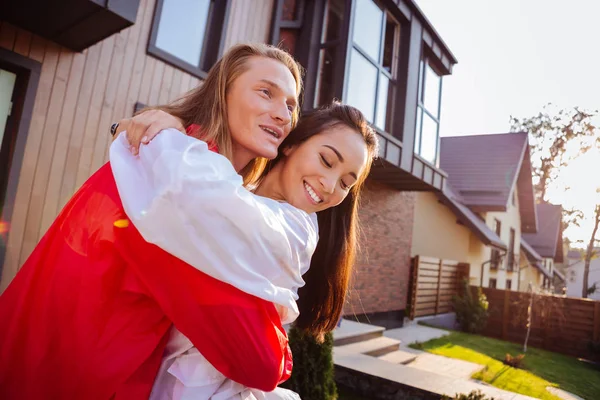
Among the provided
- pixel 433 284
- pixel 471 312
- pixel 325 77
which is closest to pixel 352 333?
pixel 325 77

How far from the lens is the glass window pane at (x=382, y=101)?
9.30 meters

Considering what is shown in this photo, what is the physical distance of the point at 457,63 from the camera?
480 inches

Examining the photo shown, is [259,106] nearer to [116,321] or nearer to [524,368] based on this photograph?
[116,321]

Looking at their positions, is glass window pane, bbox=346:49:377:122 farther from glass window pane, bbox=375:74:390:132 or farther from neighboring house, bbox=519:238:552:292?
neighboring house, bbox=519:238:552:292

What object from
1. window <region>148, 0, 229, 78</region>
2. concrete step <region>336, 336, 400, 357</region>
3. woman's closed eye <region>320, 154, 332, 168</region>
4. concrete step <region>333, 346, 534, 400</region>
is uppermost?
window <region>148, 0, 229, 78</region>

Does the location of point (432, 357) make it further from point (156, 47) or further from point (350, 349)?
point (156, 47)

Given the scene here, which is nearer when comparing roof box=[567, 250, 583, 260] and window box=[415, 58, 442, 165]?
window box=[415, 58, 442, 165]

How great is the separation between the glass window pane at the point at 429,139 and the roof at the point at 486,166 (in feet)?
23.6

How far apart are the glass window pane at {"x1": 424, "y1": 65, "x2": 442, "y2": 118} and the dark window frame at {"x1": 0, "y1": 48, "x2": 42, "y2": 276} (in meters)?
9.40

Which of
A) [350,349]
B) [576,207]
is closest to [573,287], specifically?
[576,207]

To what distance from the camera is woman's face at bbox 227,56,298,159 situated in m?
1.50

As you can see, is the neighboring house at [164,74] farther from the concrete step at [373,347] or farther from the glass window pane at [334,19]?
the concrete step at [373,347]

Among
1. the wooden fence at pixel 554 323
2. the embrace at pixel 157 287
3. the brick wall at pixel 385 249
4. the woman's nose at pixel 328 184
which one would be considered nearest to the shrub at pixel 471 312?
the wooden fence at pixel 554 323

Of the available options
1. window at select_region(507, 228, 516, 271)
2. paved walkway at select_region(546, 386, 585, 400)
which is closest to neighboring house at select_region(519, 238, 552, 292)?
window at select_region(507, 228, 516, 271)
